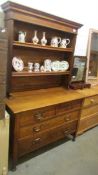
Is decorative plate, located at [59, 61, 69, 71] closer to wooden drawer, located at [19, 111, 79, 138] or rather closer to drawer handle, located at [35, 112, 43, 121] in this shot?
wooden drawer, located at [19, 111, 79, 138]

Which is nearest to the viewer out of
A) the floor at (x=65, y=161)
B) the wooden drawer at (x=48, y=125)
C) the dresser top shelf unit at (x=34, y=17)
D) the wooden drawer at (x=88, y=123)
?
the dresser top shelf unit at (x=34, y=17)

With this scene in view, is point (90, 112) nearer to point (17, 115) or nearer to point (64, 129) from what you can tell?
point (64, 129)

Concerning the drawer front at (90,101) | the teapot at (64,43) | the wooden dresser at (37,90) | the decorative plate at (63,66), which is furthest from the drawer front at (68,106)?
the teapot at (64,43)

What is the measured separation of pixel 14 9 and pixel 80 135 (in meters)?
2.02

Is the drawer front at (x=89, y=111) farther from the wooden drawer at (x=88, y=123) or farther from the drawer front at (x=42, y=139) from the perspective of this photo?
the drawer front at (x=42, y=139)

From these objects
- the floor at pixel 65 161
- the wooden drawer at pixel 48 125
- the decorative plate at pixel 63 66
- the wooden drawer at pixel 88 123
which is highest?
the decorative plate at pixel 63 66

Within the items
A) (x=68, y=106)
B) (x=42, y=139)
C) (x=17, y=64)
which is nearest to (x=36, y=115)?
(x=42, y=139)

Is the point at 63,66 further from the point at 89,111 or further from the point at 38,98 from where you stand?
the point at 89,111

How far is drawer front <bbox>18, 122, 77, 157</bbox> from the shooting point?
1765 mm

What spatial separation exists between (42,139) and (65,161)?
16.5 inches

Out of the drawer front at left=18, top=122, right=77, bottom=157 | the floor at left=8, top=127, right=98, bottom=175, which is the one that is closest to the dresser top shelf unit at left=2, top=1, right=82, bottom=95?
the drawer front at left=18, top=122, right=77, bottom=157

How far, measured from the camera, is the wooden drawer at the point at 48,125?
171 cm

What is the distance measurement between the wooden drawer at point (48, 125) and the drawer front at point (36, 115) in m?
0.06

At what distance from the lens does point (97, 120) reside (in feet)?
9.14
